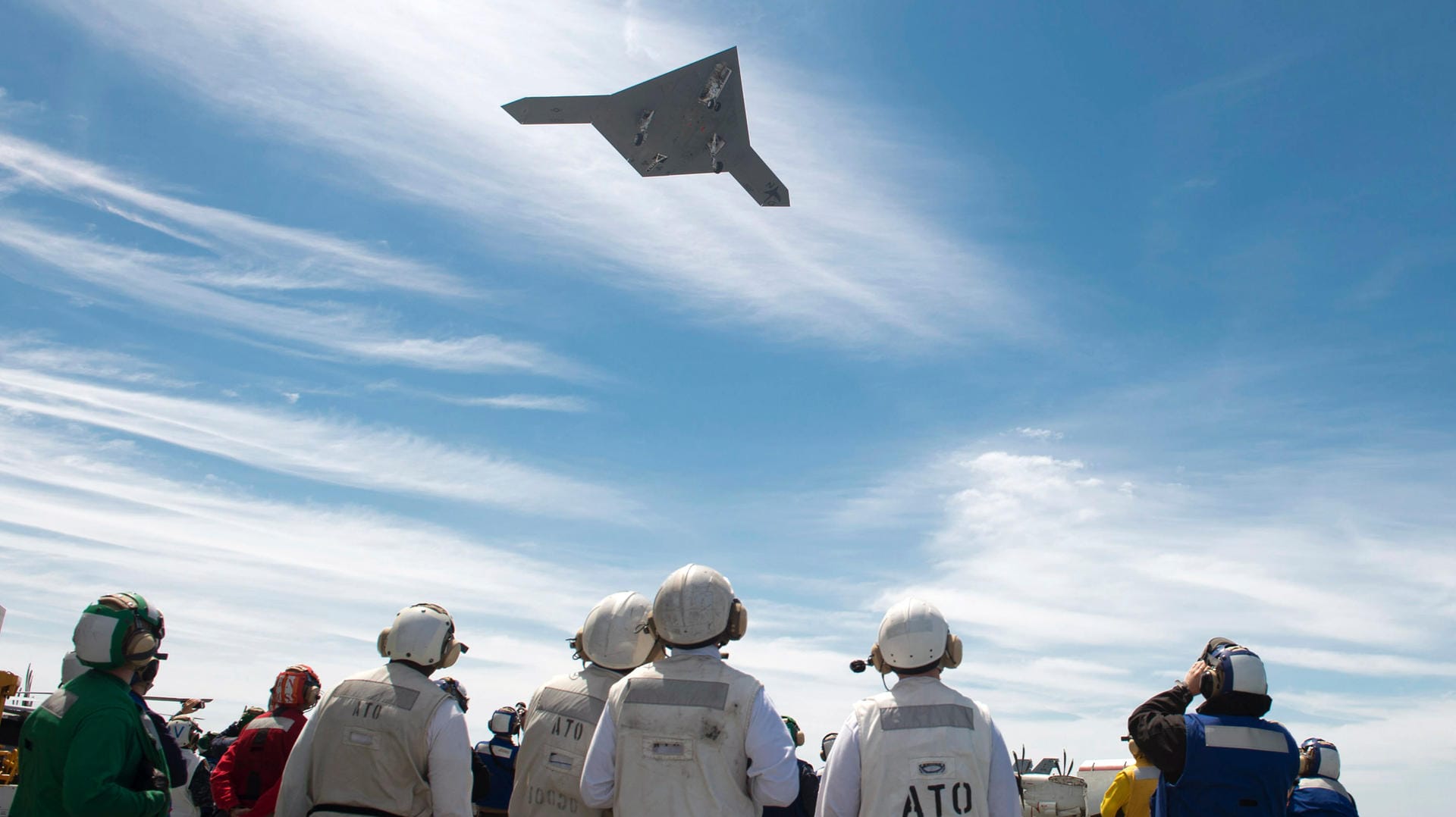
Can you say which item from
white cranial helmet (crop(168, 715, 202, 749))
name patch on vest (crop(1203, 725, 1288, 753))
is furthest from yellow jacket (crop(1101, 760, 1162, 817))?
white cranial helmet (crop(168, 715, 202, 749))

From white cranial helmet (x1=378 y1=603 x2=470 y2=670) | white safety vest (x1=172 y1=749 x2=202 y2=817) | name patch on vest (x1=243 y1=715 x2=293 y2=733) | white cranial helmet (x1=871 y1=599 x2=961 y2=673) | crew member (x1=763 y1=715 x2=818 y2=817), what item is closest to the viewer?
white cranial helmet (x1=871 y1=599 x2=961 y2=673)

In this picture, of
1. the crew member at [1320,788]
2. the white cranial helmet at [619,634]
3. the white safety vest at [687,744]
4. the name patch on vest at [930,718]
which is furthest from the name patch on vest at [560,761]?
the crew member at [1320,788]

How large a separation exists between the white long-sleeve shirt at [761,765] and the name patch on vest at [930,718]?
0.67 m

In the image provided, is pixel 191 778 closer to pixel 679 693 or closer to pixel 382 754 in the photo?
pixel 382 754

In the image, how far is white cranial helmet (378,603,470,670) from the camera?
6797 millimetres

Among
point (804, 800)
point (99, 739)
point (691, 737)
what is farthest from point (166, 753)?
point (804, 800)

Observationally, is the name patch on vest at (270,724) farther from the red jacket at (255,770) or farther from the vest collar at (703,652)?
the vest collar at (703,652)

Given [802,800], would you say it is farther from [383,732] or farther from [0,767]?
[0,767]

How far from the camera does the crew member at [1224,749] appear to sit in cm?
605

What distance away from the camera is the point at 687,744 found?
5328 millimetres

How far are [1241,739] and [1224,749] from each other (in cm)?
14

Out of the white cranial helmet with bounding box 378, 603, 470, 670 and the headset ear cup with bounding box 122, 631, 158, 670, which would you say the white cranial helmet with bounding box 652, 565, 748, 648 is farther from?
the headset ear cup with bounding box 122, 631, 158, 670

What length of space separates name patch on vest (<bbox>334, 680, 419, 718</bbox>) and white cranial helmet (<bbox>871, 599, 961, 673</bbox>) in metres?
3.23

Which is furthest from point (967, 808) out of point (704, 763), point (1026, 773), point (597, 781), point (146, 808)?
point (1026, 773)
